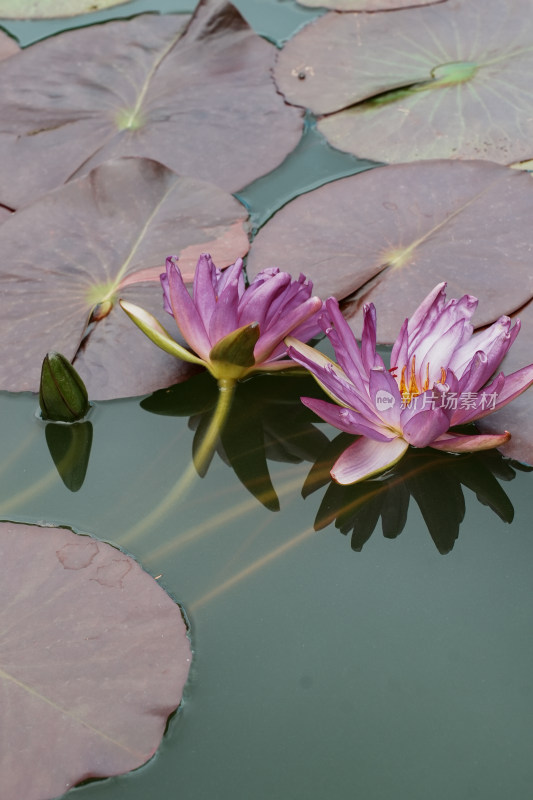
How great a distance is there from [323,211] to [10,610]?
1517 millimetres

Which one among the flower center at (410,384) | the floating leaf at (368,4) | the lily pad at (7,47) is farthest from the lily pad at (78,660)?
the floating leaf at (368,4)

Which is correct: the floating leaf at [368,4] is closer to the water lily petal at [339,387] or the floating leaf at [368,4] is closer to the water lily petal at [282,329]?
the water lily petal at [282,329]

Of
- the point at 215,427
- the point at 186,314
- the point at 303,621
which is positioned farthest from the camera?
the point at 215,427

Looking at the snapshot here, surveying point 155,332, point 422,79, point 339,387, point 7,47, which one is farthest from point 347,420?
point 7,47

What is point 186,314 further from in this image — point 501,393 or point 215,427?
point 501,393

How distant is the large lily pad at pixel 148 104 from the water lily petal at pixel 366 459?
1.18 m

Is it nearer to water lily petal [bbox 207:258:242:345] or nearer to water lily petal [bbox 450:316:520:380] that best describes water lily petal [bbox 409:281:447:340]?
water lily petal [bbox 450:316:520:380]

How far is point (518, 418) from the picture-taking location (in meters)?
2.00

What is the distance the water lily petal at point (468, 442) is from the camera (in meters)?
1.87

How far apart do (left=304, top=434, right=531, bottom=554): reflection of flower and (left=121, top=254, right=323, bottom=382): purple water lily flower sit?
1.17 ft

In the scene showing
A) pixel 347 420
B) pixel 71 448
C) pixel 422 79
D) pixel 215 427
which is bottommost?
pixel 71 448

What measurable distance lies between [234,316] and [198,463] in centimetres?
40

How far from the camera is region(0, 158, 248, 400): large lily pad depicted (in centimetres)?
223

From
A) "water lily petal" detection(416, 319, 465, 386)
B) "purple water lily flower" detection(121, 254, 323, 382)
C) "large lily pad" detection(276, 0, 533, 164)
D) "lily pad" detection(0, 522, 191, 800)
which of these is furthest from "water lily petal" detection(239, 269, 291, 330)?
"large lily pad" detection(276, 0, 533, 164)
